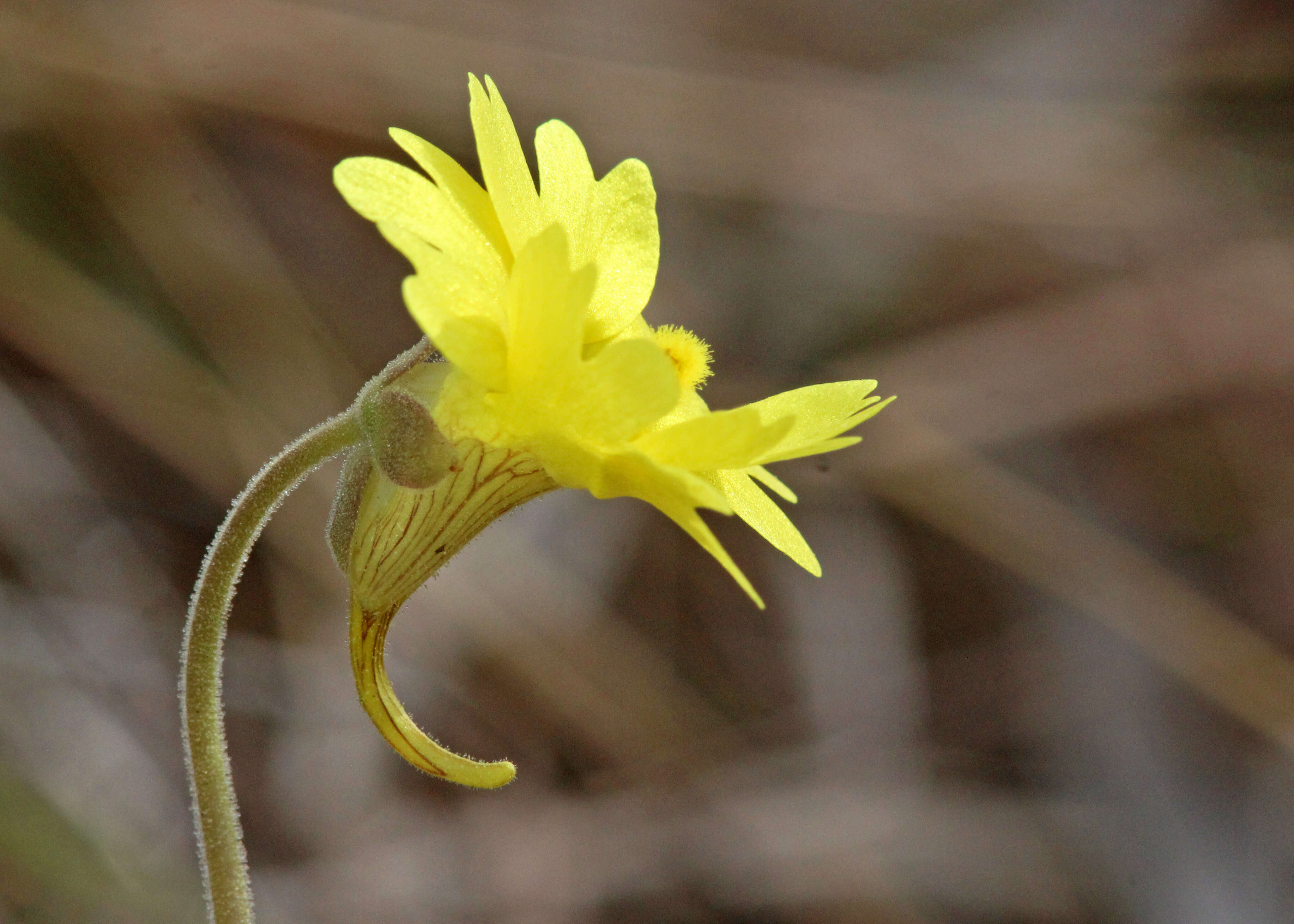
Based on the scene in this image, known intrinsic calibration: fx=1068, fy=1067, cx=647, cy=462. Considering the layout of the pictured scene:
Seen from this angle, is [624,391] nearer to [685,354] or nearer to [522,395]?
[522,395]

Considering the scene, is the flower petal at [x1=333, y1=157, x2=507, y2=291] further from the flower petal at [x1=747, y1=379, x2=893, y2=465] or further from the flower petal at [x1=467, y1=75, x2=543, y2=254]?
the flower petal at [x1=747, y1=379, x2=893, y2=465]

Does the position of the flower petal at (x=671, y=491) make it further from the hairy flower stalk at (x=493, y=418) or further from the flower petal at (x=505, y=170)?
the flower petal at (x=505, y=170)

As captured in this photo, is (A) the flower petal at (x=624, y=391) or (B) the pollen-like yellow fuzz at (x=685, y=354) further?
(B) the pollen-like yellow fuzz at (x=685, y=354)

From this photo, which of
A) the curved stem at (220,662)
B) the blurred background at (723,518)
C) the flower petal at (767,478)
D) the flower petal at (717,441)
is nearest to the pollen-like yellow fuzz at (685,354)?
the flower petal at (767,478)

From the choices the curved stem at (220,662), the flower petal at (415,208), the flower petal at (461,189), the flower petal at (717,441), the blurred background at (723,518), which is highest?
the blurred background at (723,518)

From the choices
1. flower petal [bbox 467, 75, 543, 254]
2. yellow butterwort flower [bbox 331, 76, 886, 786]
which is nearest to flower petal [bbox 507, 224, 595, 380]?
yellow butterwort flower [bbox 331, 76, 886, 786]

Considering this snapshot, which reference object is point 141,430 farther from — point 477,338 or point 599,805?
point 477,338
